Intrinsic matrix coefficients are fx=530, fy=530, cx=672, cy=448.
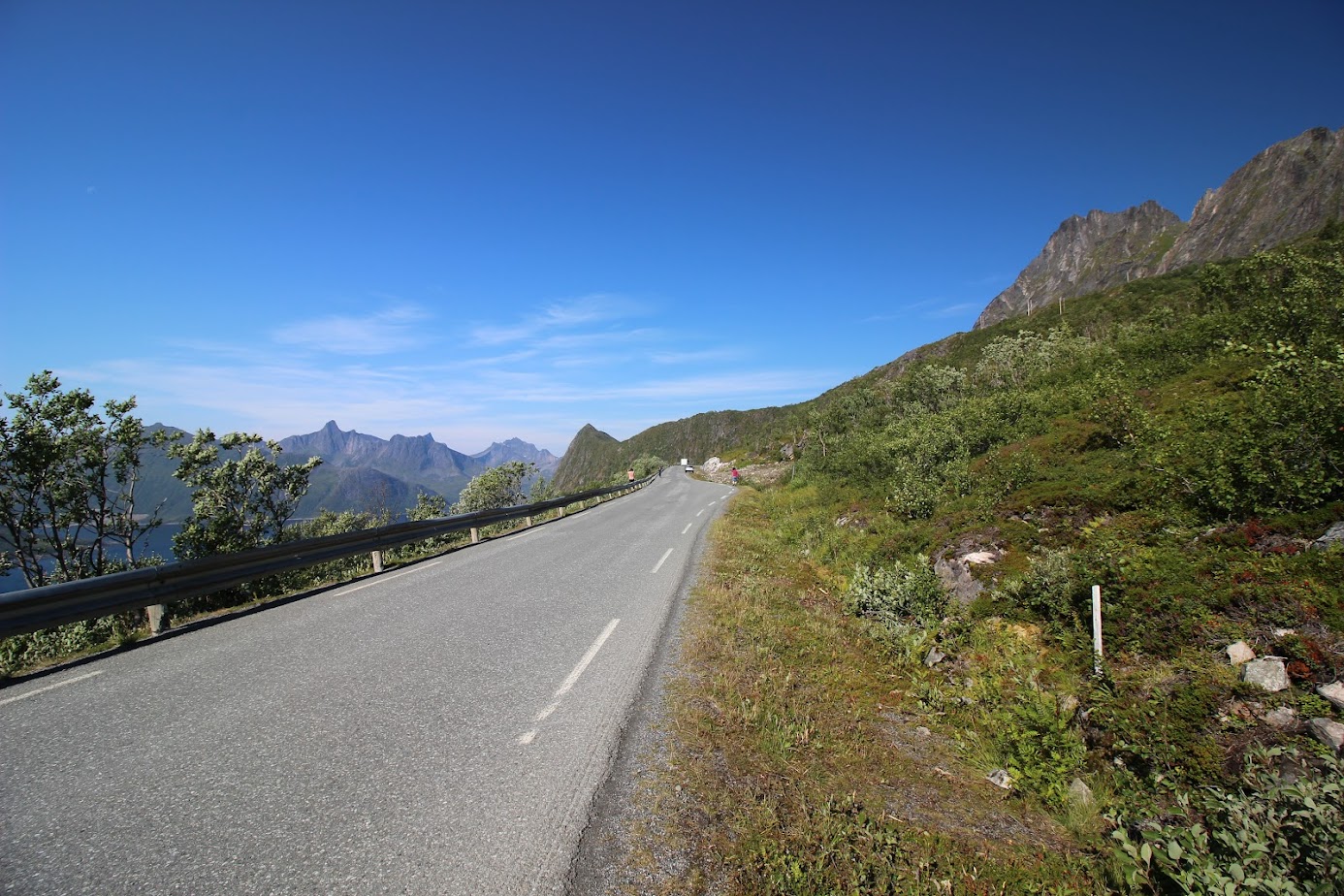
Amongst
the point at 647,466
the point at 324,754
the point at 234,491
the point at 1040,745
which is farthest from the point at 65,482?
the point at 647,466

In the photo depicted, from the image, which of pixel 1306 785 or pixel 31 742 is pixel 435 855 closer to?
pixel 31 742

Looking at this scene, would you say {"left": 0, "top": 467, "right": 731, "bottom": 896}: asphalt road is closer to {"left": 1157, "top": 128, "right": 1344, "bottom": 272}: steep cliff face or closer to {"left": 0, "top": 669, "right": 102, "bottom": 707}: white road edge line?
{"left": 0, "top": 669, "right": 102, "bottom": 707}: white road edge line

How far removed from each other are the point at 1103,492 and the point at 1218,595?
4.06 m

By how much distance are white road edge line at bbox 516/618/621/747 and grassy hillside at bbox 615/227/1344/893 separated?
3.55 feet

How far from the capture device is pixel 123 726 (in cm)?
423

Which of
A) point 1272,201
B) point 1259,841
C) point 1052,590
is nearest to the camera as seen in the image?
point 1259,841

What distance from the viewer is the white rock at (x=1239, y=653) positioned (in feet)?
13.6

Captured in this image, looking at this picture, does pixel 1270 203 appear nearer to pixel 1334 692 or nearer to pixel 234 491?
pixel 1334 692

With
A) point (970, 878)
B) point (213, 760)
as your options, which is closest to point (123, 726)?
point (213, 760)

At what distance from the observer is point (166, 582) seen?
23.9 ft

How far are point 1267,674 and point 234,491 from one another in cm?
3630

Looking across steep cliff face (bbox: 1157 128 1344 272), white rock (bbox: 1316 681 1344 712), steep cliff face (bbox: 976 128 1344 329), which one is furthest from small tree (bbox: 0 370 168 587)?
steep cliff face (bbox: 1157 128 1344 272)

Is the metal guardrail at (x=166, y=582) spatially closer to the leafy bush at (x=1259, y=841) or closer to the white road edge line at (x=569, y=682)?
the white road edge line at (x=569, y=682)

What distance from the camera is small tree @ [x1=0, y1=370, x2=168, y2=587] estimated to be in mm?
20578
